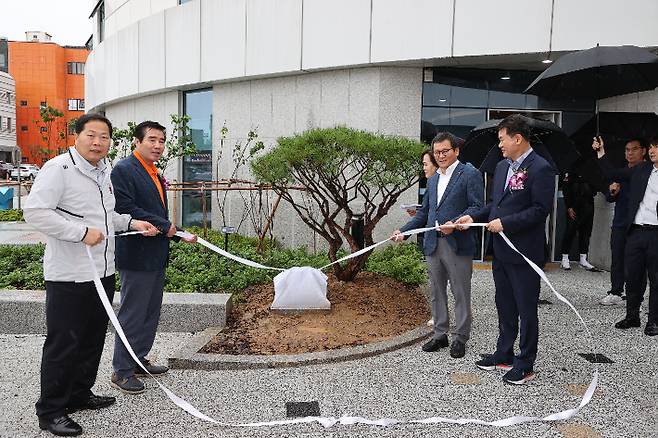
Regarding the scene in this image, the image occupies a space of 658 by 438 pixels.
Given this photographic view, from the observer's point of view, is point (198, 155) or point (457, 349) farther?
point (198, 155)

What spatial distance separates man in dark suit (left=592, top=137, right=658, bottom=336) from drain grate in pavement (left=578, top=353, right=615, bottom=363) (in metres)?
1.03

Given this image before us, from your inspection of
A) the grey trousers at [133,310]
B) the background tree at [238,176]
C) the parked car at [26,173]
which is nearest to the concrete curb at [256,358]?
the grey trousers at [133,310]

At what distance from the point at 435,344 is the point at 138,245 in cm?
277

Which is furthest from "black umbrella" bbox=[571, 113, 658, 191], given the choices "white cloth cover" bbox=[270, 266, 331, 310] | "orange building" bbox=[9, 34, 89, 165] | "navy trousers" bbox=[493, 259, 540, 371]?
"orange building" bbox=[9, 34, 89, 165]

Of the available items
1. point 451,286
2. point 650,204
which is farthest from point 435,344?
point 650,204

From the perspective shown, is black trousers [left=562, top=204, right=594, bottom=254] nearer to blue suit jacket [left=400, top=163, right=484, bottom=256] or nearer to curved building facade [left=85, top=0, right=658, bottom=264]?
curved building facade [left=85, top=0, right=658, bottom=264]

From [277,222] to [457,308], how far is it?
6.71 meters

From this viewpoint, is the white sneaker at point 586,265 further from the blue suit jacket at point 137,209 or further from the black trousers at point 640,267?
the blue suit jacket at point 137,209

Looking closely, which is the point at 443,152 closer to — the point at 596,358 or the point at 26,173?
the point at 596,358

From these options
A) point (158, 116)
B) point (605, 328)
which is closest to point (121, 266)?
point (605, 328)

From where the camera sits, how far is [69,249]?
3.61m

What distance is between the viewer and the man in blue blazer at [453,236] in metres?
5.10

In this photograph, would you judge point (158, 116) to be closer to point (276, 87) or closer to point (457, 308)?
point (276, 87)

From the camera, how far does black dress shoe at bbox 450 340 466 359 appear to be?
515 cm
